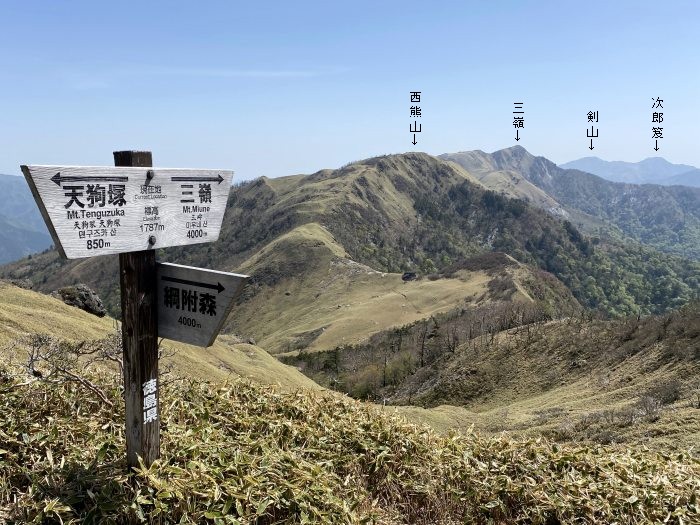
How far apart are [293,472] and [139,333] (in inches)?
97.8

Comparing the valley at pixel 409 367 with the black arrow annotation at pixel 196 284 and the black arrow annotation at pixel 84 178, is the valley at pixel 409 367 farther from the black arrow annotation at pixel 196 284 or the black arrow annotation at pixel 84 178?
the black arrow annotation at pixel 84 178

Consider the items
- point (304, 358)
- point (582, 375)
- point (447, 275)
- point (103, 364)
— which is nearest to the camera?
point (103, 364)

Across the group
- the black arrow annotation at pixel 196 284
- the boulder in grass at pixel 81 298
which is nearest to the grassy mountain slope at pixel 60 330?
the boulder in grass at pixel 81 298

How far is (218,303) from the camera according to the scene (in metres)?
5.16

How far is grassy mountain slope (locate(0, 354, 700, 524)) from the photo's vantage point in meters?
5.32

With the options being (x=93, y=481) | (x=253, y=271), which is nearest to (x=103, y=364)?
(x=93, y=481)

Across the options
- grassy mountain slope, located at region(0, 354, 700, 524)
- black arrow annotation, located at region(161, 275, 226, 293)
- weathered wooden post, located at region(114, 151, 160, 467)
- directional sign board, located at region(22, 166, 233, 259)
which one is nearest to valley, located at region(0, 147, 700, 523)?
grassy mountain slope, located at region(0, 354, 700, 524)

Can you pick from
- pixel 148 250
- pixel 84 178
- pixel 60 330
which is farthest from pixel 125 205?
pixel 60 330

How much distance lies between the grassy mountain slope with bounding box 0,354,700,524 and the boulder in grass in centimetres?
3042

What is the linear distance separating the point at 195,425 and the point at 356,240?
175952 millimetres

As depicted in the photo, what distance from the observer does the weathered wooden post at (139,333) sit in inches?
209

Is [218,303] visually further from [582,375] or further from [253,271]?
[253,271]

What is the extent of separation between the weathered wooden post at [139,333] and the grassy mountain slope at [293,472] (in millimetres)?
539

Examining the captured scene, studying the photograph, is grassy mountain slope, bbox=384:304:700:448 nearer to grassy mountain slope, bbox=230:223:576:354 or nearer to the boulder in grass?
the boulder in grass
